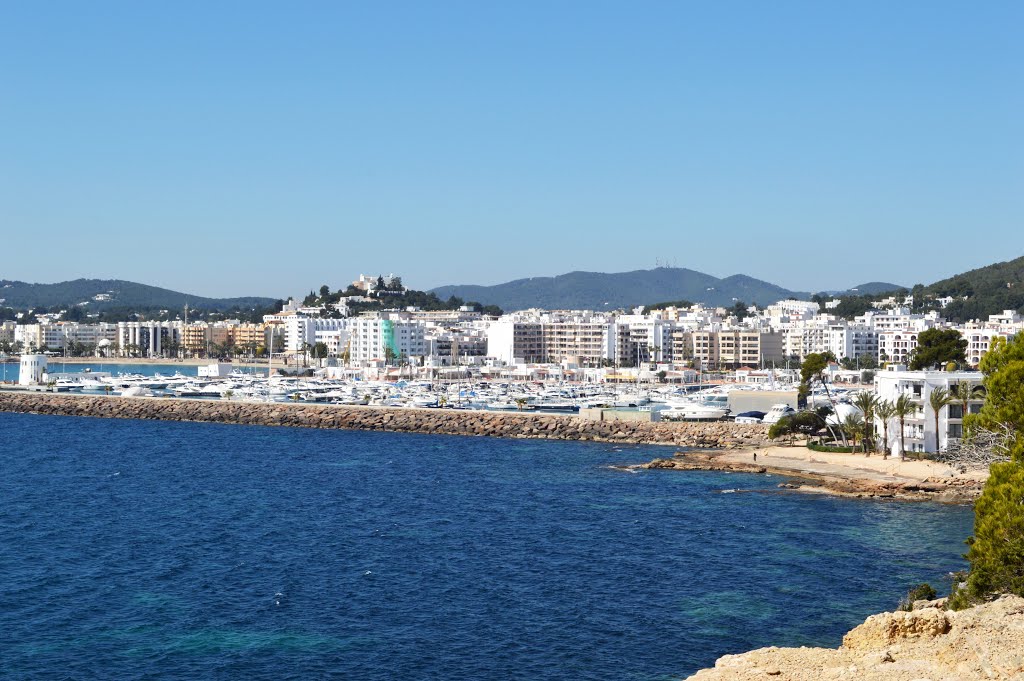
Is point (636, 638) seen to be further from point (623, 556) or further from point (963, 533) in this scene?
point (963, 533)

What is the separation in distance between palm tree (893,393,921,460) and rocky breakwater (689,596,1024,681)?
25046 millimetres

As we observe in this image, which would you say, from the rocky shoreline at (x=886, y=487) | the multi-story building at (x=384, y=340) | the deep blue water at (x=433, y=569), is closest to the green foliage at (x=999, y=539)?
the deep blue water at (x=433, y=569)

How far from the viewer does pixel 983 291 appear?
6388 inches

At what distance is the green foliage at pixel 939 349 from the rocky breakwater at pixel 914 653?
39.4 meters

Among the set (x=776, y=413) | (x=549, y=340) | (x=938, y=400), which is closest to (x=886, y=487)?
(x=938, y=400)

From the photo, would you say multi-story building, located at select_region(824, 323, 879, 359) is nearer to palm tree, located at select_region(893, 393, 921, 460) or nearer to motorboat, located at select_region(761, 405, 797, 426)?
motorboat, located at select_region(761, 405, 797, 426)

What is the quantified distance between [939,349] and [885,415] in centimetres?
1386

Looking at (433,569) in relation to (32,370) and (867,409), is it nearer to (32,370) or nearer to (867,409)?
(867,409)

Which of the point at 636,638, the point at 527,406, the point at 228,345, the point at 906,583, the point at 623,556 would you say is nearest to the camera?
the point at 636,638

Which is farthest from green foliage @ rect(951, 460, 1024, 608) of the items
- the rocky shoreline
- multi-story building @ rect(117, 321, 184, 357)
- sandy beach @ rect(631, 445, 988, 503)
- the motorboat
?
multi-story building @ rect(117, 321, 184, 357)

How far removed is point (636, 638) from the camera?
2081 cm

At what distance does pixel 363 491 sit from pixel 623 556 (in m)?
14.4

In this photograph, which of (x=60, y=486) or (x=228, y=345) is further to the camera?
(x=228, y=345)

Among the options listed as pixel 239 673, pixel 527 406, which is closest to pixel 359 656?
pixel 239 673
